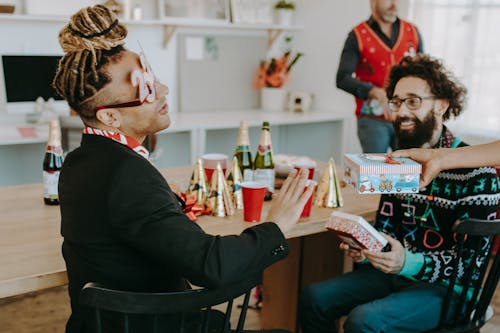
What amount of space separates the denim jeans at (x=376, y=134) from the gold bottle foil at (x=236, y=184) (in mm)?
1665

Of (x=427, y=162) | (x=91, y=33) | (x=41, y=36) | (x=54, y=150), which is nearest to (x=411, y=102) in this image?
(x=427, y=162)

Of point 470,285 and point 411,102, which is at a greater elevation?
point 411,102

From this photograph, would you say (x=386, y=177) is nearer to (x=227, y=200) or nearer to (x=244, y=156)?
(x=227, y=200)

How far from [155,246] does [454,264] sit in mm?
861

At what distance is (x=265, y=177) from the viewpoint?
1.94 metres

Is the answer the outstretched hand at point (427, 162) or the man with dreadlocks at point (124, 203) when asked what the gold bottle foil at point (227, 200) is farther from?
the outstretched hand at point (427, 162)

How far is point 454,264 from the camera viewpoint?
150cm

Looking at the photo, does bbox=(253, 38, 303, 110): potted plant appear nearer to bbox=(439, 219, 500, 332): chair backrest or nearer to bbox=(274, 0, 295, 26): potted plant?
bbox=(274, 0, 295, 26): potted plant

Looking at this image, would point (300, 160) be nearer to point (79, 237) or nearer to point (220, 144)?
point (79, 237)

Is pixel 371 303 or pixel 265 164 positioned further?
pixel 265 164

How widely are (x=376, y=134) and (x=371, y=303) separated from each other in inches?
74.2

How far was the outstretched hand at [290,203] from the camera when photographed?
4.12 feet

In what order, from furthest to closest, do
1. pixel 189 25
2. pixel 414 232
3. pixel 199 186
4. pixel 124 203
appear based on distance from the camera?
pixel 189 25 < pixel 199 186 < pixel 414 232 < pixel 124 203

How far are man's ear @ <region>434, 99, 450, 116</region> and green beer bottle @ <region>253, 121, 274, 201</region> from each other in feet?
1.87
